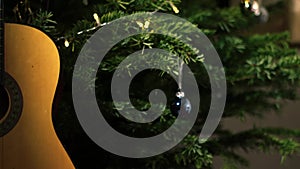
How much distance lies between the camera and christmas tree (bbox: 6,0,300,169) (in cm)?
49

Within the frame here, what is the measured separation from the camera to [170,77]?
1.94 feet

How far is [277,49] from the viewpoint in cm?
68

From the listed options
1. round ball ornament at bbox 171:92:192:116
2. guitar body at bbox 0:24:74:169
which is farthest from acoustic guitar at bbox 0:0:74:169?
round ball ornament at bbox 171:92:192:116

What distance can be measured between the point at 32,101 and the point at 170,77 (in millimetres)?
215

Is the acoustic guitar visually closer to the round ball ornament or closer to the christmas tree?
the christmas tree

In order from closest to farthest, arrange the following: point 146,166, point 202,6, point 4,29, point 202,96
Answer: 1. point 4,29
2. point 146,166
3. point 202,96
4. point 202,6

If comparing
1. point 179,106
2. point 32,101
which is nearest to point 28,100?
point 32,101

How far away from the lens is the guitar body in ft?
1.41

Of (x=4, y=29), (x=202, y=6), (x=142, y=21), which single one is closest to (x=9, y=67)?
(x=4, y=29)

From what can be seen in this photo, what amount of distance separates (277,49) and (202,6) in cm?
21

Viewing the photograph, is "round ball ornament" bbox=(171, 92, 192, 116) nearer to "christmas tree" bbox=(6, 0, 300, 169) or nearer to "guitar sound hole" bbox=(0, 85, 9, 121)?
"christmas tree" bbox=(6, 0, 300, 169)

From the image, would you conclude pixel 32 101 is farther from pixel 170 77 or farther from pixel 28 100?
pixel 170 77

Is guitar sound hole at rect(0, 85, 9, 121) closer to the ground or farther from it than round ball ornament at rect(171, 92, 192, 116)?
farther from it

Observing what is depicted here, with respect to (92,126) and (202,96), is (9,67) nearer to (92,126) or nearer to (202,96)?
(92,126)
